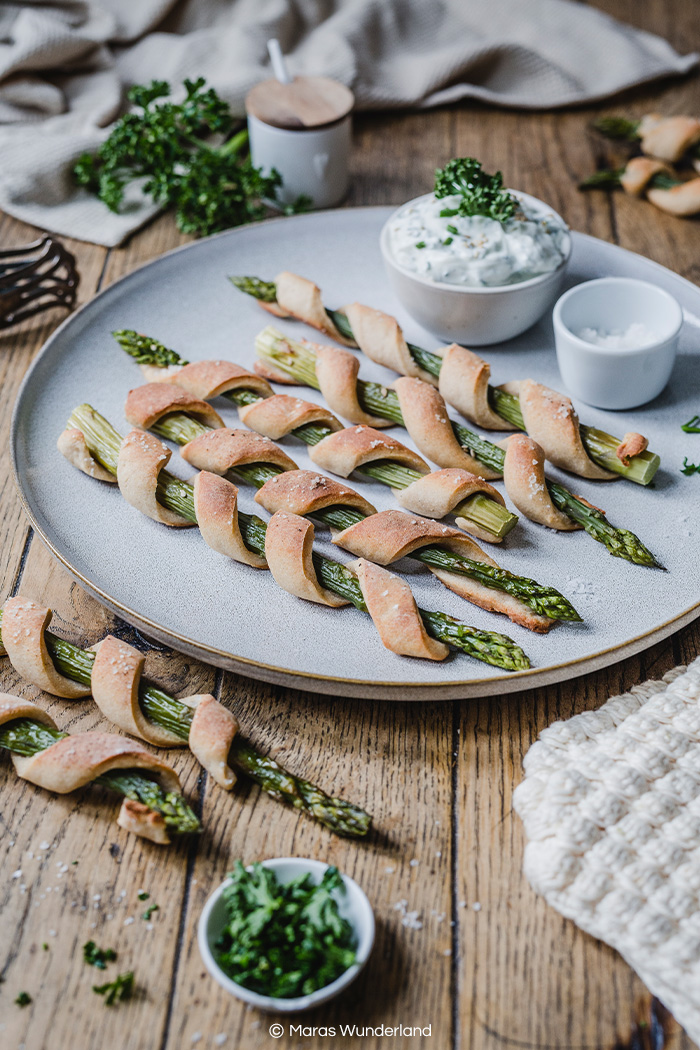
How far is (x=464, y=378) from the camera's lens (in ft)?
8.06

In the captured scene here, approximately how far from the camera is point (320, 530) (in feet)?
7.34

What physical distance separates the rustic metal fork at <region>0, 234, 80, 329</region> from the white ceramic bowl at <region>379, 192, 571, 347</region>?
1.04m

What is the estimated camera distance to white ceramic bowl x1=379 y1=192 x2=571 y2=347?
2537mm

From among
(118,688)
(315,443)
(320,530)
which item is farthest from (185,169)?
(118,688)

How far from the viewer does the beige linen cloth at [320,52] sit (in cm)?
363

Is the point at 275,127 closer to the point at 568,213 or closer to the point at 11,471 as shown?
the point at 568,213

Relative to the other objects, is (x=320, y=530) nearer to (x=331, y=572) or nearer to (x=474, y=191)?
(x=331, y=572)

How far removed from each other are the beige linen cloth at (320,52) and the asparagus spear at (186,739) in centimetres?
211

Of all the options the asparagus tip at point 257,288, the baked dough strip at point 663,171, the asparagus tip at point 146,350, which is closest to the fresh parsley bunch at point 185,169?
the asparagus tip at point 257,288

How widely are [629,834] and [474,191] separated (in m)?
1.72

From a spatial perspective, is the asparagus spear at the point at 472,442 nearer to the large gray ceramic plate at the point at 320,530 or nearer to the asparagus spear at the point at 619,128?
the large gray ceramic plate at the point at 320,530

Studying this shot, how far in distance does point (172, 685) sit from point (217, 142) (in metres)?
2.48

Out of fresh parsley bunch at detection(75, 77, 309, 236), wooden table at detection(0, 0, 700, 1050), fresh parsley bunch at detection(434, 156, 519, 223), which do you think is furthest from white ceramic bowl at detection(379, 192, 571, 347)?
wooden table at detection(0, 0, 700, 1050)

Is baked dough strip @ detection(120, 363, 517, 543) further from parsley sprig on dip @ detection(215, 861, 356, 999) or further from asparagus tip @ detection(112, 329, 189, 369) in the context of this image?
parsley sprig on dip @ detection(215, 861, 356, 999)
